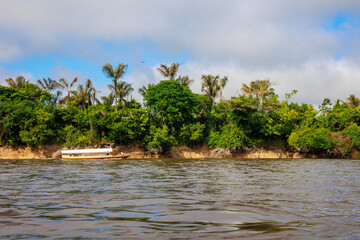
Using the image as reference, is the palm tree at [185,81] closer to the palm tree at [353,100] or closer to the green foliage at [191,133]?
the green foliage at [191,133]

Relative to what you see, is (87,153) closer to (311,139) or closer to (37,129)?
(37,129)

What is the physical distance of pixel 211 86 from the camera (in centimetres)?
5178

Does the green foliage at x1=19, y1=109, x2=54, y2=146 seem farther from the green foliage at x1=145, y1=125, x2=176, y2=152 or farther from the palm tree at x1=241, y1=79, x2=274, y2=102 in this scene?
the palm tree at x1=241, y1=79, x2=274, y2=102

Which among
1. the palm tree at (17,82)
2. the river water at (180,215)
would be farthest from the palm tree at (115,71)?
the river water at (180,215)

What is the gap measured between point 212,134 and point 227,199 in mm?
41486

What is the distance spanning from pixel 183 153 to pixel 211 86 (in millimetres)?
12711

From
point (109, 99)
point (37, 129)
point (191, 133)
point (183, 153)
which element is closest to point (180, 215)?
point (191, 133)

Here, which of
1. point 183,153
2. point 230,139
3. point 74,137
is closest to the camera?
point 230,139

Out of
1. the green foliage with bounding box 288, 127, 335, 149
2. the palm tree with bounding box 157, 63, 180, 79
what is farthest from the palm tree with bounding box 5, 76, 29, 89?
the green foliage with bounding box 288, 127, 335, 149

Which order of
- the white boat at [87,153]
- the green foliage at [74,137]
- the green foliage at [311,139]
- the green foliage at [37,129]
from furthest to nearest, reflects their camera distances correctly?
1. the green foliage at [74,137]
2. the green foliage at [311,139]
3. the green foliage at [37,129]
4. the white boat at [87,153]

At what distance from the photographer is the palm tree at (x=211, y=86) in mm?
51688

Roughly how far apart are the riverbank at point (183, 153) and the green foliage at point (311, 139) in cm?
241

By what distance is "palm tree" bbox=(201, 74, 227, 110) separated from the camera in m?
51.7

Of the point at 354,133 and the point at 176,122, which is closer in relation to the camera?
the point at 354,133
